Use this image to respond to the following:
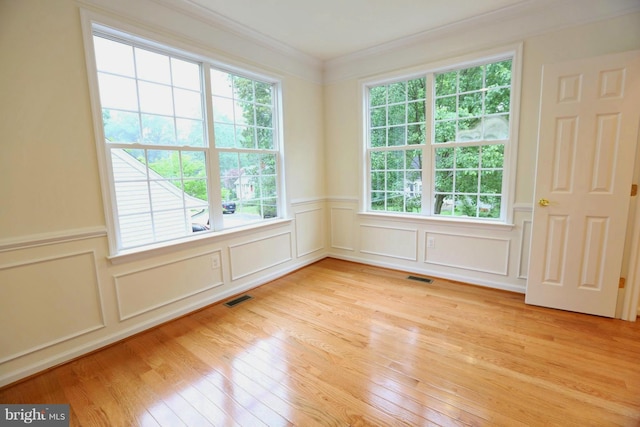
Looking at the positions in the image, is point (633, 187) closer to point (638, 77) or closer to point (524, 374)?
point (638, 77)

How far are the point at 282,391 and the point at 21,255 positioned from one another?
6.21ft

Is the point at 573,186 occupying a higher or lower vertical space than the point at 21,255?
higher

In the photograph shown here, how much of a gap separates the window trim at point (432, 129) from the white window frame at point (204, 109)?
1.13 metres

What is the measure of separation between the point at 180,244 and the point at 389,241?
2.52 m

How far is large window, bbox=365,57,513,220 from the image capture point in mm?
3045

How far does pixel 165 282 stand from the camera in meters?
2.58

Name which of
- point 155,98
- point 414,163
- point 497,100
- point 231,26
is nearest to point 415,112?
point 414,163

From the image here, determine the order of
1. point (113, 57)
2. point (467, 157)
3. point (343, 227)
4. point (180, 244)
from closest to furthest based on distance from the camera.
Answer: point (113, 57)
point (180, 244)
point (467, 157)
point (343, 227)

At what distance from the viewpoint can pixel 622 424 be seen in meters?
1.47

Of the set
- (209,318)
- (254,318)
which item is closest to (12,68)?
(209,318)

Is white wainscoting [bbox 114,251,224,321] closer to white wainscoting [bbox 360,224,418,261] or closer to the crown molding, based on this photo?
white wainscoting [bbox 360,224,418,261]

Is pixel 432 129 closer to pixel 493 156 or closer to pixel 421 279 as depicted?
pixel 493 156

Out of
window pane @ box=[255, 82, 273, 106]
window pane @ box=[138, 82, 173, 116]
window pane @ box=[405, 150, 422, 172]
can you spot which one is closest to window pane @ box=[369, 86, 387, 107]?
window pane @ box=[405, 150, 422, 172]

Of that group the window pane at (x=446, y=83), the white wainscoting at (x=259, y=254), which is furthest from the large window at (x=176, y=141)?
the window pane at (x=446, y=83)
